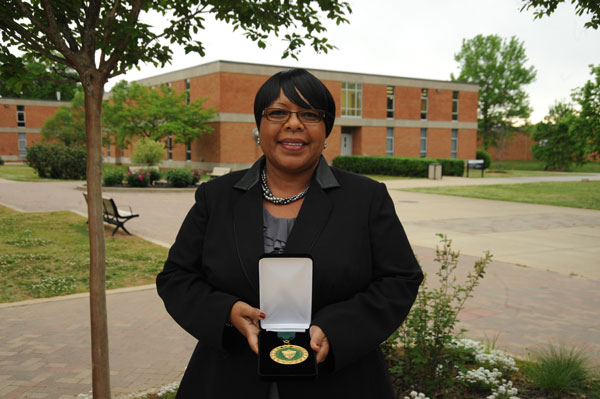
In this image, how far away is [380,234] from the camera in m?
1.92

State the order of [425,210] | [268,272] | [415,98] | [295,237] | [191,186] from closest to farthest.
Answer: [268,272] < [295,237] < [425,210] < [191,186] < [415,98]

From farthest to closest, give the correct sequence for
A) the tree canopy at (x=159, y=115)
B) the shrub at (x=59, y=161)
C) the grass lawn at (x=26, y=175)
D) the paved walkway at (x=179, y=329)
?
the tree canopy at (x=159, y=115)
the shrub at (x=59, y=161)
the grass lawn at (x=26, y=175)
the paved walkway at (x=179, y=329)

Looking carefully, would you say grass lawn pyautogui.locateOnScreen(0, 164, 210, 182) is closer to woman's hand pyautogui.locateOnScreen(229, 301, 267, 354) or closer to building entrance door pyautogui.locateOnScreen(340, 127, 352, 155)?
building entrance door pyautogui.locateOnScreen(340, 127, 352, 155)

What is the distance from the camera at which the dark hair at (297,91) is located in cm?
193

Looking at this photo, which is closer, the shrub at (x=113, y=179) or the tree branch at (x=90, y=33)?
the tree branch at (x=90, y=33)

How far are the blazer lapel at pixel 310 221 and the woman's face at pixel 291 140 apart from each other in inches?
4.8

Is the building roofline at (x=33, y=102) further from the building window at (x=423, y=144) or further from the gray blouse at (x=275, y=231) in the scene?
the gray blouse at (x=275, y=231)

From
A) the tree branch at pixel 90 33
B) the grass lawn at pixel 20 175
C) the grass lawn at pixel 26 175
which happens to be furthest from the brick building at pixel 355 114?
the tree branch at pixel 90 33

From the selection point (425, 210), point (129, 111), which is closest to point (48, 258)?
point (425, 210)

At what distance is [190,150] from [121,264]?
3451cm

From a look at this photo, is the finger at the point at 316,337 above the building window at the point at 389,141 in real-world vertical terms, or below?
below

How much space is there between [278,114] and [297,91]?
0.36ft

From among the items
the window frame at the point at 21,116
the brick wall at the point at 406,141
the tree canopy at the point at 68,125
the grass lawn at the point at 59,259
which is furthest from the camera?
the window frame at the point at 21,116

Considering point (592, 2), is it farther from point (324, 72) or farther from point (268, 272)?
point (324, 72)
